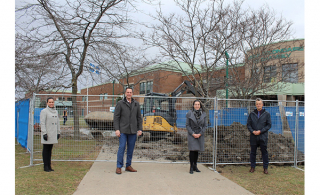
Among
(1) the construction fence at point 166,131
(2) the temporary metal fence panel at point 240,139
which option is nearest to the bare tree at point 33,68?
(1) the construction fence at point 166,131

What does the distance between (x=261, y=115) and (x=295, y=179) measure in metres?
1.70

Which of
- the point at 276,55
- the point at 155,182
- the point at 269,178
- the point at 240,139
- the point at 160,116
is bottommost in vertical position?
the point at 269,178

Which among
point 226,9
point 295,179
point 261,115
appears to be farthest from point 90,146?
point 226,9

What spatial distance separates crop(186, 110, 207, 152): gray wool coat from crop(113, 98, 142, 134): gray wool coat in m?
1.35

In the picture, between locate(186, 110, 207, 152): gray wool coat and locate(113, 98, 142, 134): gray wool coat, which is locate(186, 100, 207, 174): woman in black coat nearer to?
locate(186, 110, 207, 152): gray wool coat

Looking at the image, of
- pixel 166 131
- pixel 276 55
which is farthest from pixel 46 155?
pixel 276 55

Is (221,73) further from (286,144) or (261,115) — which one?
(261,115)

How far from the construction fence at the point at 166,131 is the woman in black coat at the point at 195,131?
0.66 meters

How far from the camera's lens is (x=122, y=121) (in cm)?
580

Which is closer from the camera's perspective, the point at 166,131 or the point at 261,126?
the point at 261,126

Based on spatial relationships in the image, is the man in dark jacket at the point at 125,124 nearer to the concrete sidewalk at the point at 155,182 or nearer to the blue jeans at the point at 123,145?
the blue jeans at the point at 123,145

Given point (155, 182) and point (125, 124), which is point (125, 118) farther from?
point (155, 182)

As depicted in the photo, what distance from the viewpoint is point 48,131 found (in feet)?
18.9

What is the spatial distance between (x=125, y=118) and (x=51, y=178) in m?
2.09
